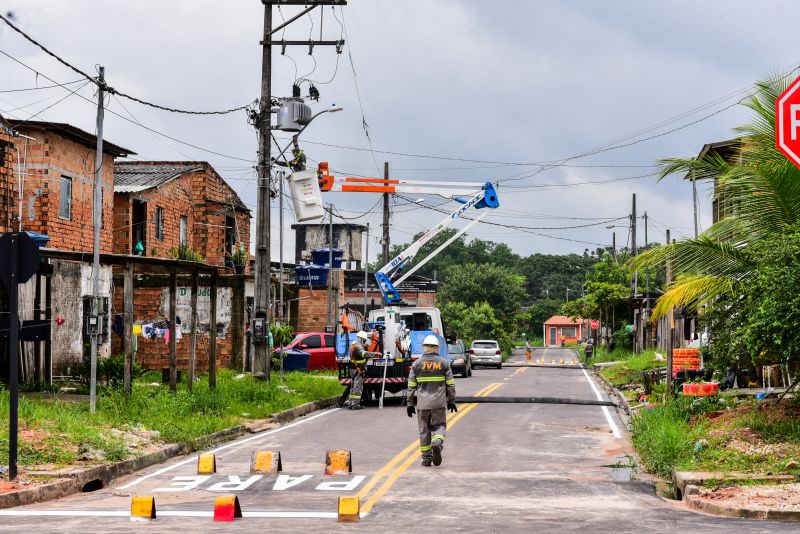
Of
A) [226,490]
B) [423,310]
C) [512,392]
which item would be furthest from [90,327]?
[512,392]

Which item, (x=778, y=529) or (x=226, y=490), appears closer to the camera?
(x=778, y=529)

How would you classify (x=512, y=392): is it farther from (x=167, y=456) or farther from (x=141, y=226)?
(x=167, y=456)

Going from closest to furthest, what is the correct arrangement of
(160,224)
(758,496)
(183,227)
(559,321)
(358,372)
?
(758,496) → (358,372) → (160,224) → (183,227) → (559,321)

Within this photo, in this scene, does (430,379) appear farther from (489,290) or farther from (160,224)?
(489,290)

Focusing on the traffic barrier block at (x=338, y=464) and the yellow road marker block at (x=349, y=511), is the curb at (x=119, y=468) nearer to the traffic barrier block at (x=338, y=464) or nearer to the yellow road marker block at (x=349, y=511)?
the traffic barrier block at (x=338, y=464)

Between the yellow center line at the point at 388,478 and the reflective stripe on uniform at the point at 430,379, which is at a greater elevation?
the reflective stripe on uniform at the point at 430,379

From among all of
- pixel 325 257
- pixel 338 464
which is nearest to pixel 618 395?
pixel 338 464

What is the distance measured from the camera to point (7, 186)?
1147 inches

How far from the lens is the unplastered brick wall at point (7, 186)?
28.6 metres

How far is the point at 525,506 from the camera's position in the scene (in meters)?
11.4

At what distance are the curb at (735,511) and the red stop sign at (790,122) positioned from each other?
416 cm

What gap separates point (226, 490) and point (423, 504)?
2607mm

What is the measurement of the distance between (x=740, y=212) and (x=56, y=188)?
19.7 m

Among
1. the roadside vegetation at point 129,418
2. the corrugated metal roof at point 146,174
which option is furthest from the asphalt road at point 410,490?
the corrugated metal roof at point 146,174
